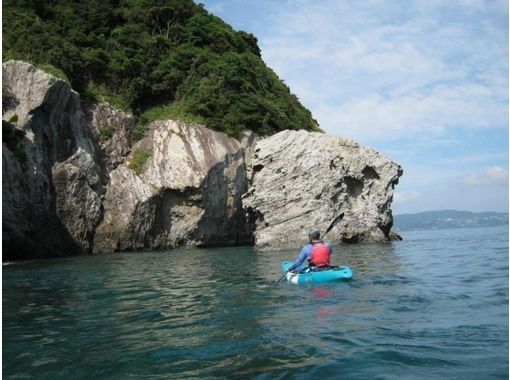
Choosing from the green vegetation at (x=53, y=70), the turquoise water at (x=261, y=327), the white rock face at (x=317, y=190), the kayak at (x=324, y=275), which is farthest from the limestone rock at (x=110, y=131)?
the kayak at (x=324, y=275)

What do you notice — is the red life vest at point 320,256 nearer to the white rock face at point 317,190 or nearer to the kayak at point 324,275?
the kayak at point 324,275

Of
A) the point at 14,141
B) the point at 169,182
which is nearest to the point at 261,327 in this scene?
the point at 14,141

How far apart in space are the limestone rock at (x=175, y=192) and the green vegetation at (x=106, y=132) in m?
2.10

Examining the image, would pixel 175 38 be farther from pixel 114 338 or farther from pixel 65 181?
pixel 114 338

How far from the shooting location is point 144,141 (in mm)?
38375

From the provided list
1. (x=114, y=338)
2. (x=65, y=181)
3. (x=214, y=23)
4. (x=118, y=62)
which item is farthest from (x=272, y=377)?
(x=214, y=23)

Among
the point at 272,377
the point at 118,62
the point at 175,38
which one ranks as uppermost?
the point at 175,38

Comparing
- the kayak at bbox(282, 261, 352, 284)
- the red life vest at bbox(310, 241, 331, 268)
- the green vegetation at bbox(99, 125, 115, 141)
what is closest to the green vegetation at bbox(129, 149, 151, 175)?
the green vegetation at bbox(99, 125, 115, 141)

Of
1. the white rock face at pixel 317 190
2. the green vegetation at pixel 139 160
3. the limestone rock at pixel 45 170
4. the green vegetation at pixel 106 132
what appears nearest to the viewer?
the limestone rock at pixel 45 170

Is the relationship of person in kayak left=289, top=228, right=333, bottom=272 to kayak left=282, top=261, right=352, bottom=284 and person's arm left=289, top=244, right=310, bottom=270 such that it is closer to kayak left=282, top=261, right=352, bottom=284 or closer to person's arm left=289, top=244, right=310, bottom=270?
person's arm left=289, top=244, right=310, bottom=270

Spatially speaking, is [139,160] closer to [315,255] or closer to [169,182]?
[169,182]

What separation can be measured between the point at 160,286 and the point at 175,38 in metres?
35.9

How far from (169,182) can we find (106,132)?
6625 millimetres

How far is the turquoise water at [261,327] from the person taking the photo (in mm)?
6996
